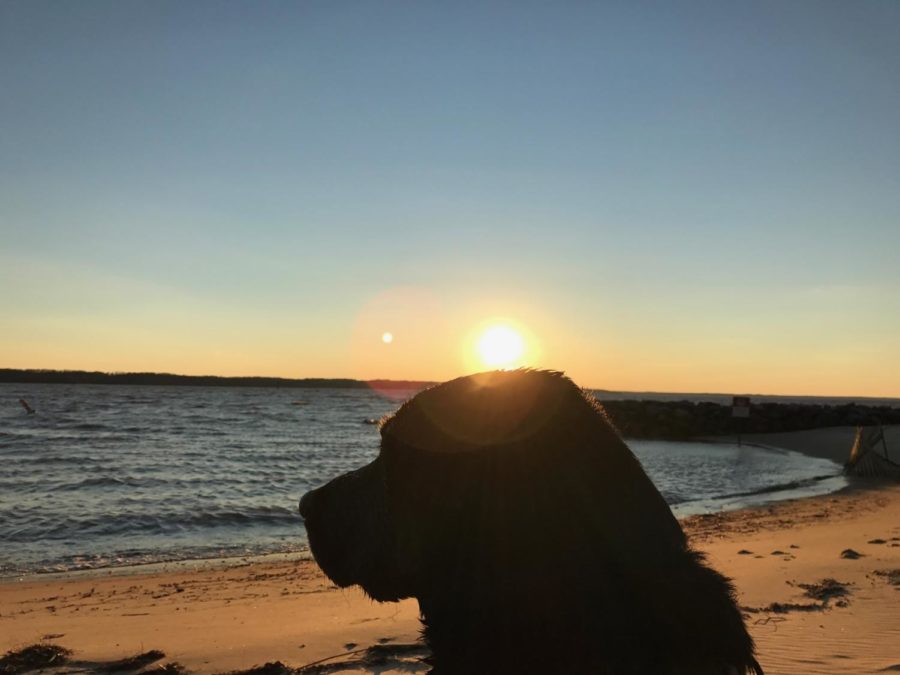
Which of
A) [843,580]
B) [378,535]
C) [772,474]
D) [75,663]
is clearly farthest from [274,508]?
[772,474]

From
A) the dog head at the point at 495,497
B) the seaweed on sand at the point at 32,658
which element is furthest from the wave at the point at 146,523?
the dog head at the point at 495,497

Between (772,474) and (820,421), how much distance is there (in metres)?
28.8

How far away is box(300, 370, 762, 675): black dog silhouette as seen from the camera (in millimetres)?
1923

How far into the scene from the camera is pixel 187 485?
59.1 feet

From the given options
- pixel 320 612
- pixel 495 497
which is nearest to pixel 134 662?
pixel 320 612

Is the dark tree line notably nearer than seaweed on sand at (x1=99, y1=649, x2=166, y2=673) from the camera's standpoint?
No

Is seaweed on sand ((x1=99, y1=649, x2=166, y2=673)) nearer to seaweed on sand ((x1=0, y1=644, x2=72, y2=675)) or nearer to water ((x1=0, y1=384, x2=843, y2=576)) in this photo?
seaweed on sand ((x1=0, y1=644, x2=72, y2=675))

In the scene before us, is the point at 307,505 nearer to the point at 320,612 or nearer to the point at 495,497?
the point at 495,497

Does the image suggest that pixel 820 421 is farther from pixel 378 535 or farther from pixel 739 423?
pixel 378 535

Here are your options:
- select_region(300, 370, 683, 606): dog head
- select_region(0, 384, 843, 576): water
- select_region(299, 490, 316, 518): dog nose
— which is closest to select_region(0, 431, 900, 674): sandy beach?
A: select_region(0, 384, 843, 576): water

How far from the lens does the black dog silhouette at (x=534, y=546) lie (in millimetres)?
1923

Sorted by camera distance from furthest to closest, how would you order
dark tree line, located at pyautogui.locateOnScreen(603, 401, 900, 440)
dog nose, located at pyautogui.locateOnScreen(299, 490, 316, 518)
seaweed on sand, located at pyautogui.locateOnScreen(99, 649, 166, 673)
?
dark tree line, located at pyautogui.locateOnScreen(603, 401, 900, 440)
seaweed on sand, located at pyautogui.locateOnScreen(99, 649, 166, 673)
dog nose, located at pyautogui.locateOnScreen(299, 490, 316, 518)

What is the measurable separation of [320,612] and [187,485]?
39.4ft

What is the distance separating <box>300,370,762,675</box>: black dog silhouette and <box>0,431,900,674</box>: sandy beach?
11.4 feet
